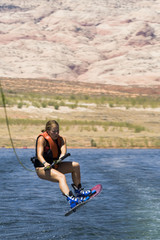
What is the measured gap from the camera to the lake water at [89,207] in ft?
41.6

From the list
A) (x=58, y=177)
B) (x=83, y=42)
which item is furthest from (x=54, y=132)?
(x=83, y=42)

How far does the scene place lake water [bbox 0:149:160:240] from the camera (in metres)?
12.7

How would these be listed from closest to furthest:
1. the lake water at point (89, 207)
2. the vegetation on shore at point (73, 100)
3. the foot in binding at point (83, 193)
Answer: the foot in binding at point (83, 193) → the lake water at point (89, 207) → the vegetation on shore at point (73, 100)

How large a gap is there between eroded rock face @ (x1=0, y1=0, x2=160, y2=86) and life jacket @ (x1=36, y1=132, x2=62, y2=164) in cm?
10675

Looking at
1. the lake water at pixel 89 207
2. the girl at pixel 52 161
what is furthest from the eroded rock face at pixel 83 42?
the girl at pixel 52 161

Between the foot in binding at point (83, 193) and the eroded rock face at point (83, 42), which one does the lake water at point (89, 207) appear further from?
the eroded rock face at point (83, 42)

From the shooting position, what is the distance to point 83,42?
163 metres

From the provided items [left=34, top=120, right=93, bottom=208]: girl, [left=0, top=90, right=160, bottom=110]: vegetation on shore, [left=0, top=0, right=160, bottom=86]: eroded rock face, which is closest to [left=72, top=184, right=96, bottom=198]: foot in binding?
[left=34, top=120, right=93, bottom=208]: girl

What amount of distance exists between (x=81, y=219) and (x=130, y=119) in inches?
1424

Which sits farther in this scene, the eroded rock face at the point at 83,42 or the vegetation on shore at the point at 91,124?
the eroded rock face at the point at 83,42

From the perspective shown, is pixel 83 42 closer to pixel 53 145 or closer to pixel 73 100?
pixel 73 100

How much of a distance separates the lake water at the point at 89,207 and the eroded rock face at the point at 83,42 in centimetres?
9504

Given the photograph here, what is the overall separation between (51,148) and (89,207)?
4.27m

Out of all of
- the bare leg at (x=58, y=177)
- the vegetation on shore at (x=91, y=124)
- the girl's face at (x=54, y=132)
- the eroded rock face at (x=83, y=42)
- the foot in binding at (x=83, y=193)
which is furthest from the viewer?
the eroded rock face at (x=83, y=42)
